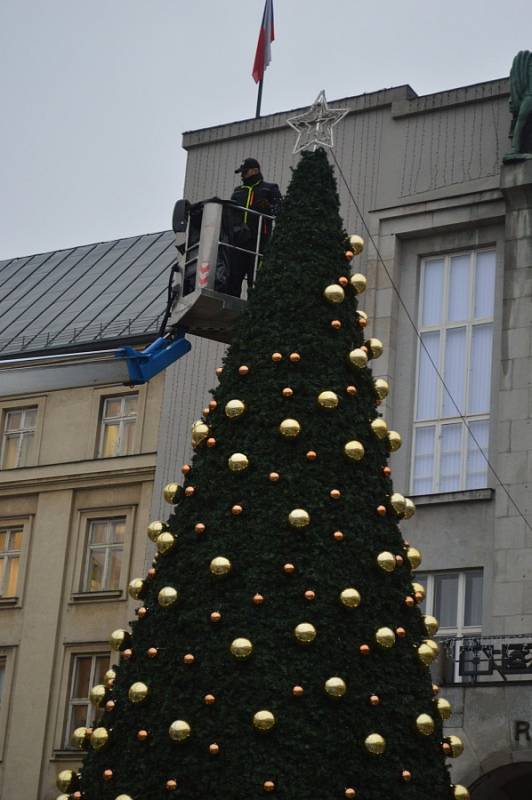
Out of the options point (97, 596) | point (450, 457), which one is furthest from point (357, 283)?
point (97, 596)

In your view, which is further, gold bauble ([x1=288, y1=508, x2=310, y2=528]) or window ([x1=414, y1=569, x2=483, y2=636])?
window ([x1=414, y1=569, x2=483, y2=636])

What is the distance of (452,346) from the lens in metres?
29.4

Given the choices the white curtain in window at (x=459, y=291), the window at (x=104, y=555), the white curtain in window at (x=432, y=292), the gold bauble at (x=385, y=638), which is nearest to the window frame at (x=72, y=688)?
the window at (x=104, y=555)

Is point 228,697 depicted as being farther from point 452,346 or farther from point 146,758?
point 452,346

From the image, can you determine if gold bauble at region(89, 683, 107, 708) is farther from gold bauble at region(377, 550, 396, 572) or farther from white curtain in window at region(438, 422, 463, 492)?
white curtain in window at region(438, 422, 463, 492)

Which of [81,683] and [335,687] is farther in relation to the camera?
[81,683]

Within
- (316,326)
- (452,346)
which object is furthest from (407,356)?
(316,326)

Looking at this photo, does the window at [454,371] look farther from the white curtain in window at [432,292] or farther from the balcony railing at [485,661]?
the balcony railing at [485,661]

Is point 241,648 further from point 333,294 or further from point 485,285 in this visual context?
point 485,285

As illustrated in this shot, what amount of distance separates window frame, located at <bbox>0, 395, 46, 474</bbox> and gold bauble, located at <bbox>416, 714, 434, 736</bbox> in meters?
27.1

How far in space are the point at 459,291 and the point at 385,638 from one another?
17.8 meters

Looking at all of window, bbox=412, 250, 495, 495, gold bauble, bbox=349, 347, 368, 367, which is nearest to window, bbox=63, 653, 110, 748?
window, bbox=412, 250, 495, 495

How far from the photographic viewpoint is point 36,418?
129 feet

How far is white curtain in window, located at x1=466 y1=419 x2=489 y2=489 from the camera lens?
28375 millimetres
